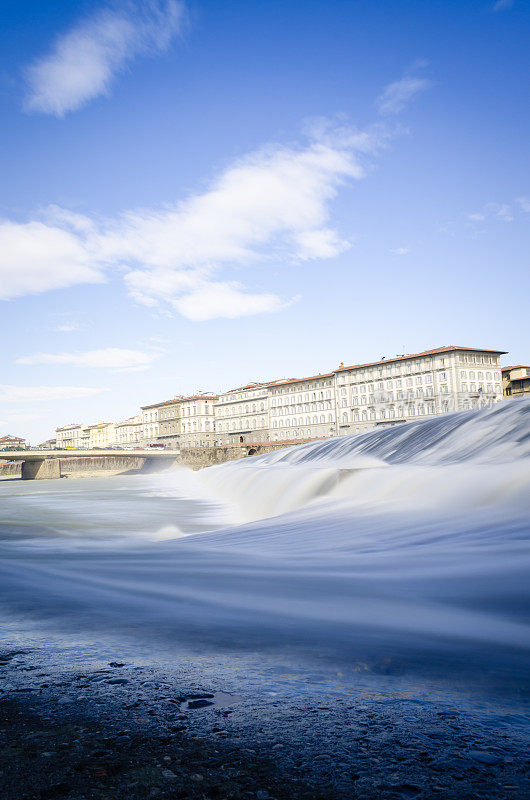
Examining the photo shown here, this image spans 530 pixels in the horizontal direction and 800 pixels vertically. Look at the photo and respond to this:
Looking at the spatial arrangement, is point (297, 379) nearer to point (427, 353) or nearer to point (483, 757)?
point (427, 353)

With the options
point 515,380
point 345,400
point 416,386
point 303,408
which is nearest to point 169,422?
point 303,408

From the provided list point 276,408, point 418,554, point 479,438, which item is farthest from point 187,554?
point 276,408

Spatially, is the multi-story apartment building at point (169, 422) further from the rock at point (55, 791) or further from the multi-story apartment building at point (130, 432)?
the rock at point (55, 791)

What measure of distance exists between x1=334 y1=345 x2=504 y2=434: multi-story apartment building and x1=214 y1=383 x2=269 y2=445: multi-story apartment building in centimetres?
1715

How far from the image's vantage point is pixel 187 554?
589 cm

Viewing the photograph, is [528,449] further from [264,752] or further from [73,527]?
[264,752]

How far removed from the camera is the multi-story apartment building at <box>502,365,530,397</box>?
74062 millimetres

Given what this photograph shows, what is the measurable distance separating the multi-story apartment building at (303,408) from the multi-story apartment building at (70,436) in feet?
244

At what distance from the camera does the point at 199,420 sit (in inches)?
4328

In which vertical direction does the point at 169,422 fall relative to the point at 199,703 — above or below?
above

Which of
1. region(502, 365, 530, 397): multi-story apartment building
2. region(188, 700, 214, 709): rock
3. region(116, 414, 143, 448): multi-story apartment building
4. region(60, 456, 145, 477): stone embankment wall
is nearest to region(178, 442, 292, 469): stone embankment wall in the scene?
region(60, 456, 145, 477): stone embankment wall

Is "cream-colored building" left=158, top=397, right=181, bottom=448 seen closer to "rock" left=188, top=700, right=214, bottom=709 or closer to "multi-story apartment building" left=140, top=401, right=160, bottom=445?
"multi-story apartment building" left=140, top=401, right=160, bottom=445

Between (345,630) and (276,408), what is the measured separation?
91864 millimetres

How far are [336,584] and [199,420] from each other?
107 meters
